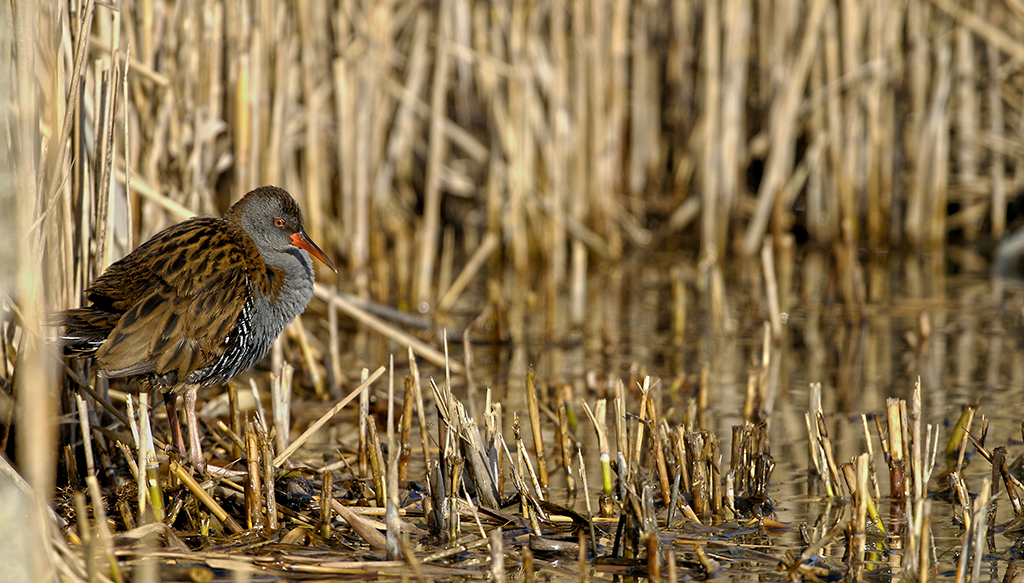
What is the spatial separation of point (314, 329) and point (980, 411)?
331 cm

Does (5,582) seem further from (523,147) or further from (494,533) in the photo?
(523,147)

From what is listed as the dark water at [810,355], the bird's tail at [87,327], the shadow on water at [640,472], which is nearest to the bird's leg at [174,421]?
the shadow on water at [640,472]

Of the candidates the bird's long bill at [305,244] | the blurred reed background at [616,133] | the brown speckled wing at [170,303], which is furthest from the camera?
the blurred reed background at [616,133]

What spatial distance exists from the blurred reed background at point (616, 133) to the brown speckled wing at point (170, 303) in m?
1.91

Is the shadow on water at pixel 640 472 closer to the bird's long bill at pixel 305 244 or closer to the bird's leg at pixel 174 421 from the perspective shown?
the bird's leg at pixel 174 421

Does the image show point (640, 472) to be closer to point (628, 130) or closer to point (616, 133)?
point (616, 133)

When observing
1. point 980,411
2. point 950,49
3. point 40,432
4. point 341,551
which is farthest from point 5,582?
point 950,49

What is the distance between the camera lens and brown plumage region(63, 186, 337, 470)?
331cm

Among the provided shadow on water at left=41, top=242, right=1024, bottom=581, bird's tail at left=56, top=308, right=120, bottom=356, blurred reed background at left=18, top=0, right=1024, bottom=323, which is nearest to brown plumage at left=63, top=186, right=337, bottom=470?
bird's tail at left=56, top=308, right=120, bottom=356

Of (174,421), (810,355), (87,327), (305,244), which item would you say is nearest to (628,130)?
(810,355)

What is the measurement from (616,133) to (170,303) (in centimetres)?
497

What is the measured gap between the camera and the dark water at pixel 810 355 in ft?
12.1

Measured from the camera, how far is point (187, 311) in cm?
338

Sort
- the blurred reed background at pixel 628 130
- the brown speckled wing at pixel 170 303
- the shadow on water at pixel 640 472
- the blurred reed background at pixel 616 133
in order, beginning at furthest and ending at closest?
1. the blurred reed background at pixel 628 130
2. the blurred reed background at pixel 616 133
3. the brown speckled wing at pixel 170 303
4. the shadow on water at pixel 640 472
